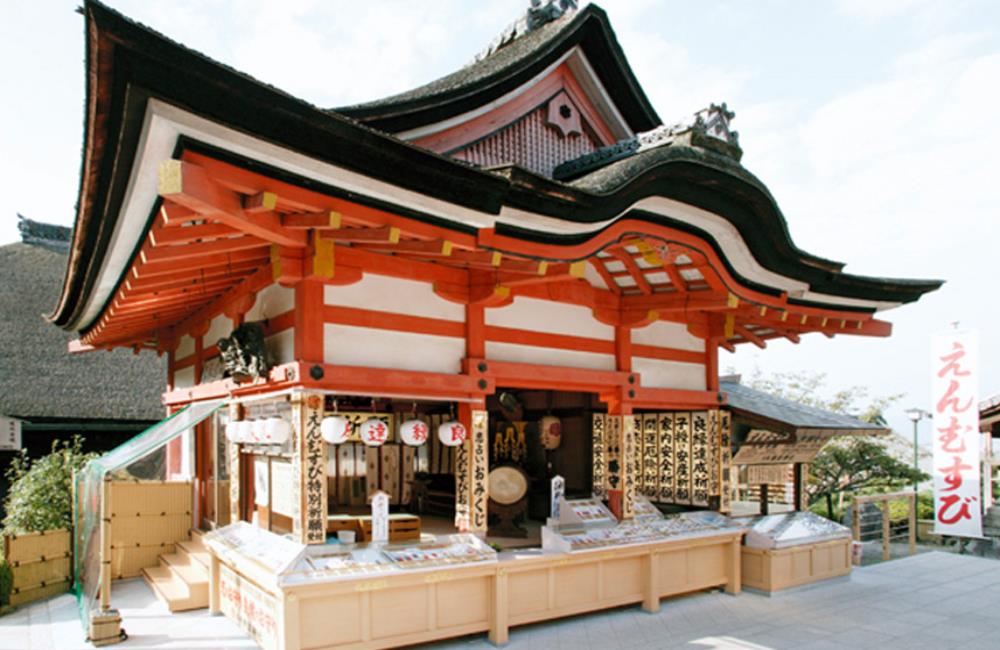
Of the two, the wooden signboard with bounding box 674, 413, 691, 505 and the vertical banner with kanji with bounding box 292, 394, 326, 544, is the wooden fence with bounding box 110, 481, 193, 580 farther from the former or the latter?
the wooden signboard with bounding box 674, 413, 691, 505

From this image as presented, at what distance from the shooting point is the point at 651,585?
8.41m

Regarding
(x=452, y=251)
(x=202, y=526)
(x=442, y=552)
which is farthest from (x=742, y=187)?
(x=202, y=526)

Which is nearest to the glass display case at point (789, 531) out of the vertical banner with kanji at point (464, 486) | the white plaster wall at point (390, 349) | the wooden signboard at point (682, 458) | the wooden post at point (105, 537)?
the wooden signboard at point (682, 458)

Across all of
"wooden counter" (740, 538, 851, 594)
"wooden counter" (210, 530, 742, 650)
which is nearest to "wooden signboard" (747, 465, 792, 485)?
"wooden counter" (740, 538, 851, 594)

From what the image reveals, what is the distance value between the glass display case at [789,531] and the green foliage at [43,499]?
9574 millimetres

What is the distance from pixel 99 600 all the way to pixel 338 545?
2.96 m

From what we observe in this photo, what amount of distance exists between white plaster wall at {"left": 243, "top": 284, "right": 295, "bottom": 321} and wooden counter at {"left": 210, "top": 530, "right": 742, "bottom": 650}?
252 centimetres

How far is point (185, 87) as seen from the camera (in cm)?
386

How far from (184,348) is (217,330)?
223 cm

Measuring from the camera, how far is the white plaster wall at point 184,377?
10.6 metres

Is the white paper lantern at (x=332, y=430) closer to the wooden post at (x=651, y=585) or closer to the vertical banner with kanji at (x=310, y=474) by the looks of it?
the vertical banner with kanji at (x=310, y=474)

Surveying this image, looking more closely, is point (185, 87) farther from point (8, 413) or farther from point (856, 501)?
point (856, 501)

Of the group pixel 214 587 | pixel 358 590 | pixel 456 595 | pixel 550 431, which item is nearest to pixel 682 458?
pixel 550 431

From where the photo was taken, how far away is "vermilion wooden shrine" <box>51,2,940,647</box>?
4398 mm
